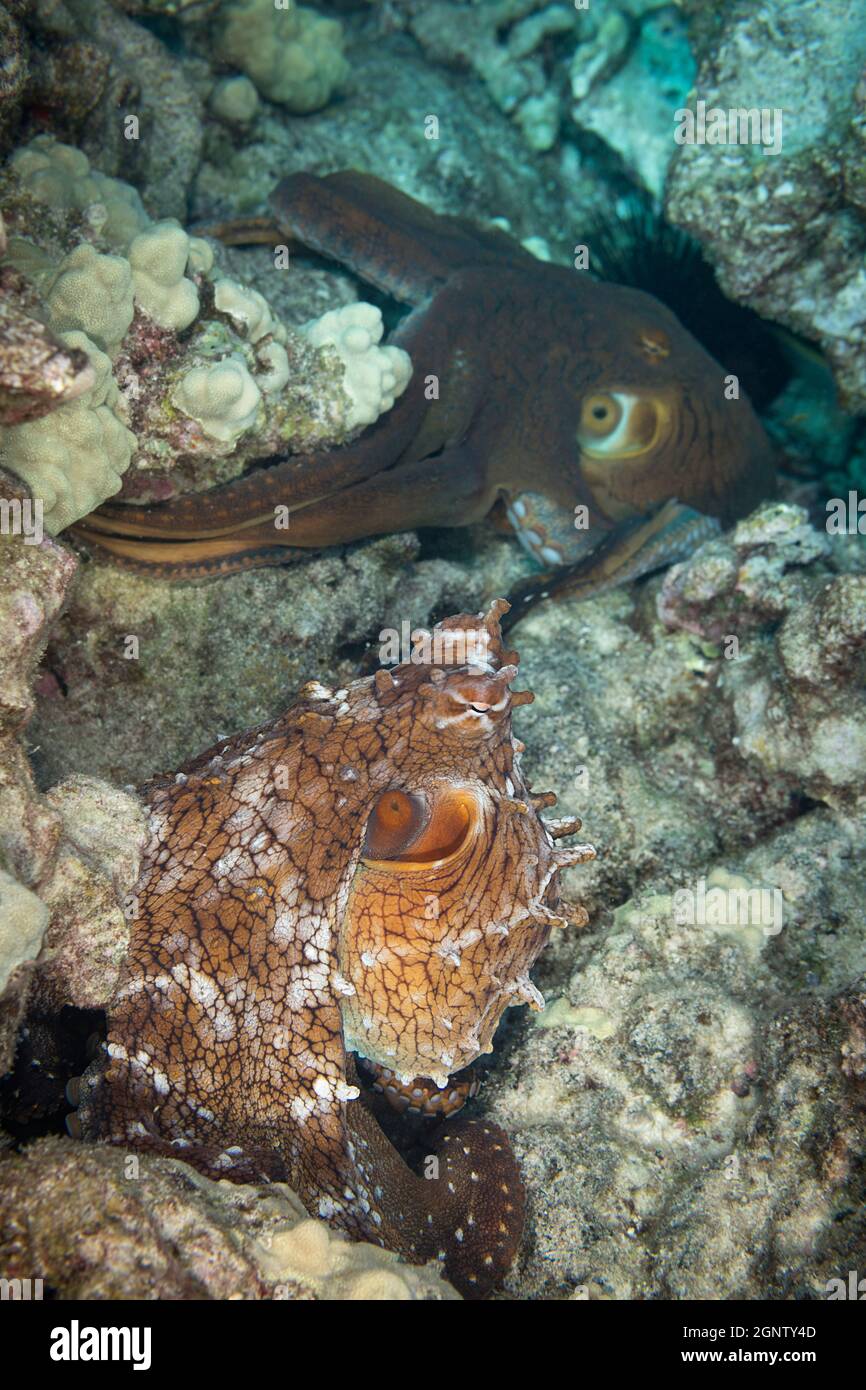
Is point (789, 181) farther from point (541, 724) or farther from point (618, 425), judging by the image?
point (541, 724)

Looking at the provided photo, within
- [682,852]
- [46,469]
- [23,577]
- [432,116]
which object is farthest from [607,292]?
[23,577]

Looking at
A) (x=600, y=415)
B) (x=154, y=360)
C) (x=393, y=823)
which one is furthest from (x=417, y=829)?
(x=600, y=415)

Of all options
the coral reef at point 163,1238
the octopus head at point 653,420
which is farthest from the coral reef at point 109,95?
the coral reef at point 163,1238

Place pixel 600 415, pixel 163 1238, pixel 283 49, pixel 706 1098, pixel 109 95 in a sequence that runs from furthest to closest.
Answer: pixel 283 49
pixel 600 415
pixel 109 95
pixel 706 1098
pixel 163 1238

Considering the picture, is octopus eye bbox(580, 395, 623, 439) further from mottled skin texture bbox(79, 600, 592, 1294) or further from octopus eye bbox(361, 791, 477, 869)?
octopus eye bbox(361, 791, 477, 869)

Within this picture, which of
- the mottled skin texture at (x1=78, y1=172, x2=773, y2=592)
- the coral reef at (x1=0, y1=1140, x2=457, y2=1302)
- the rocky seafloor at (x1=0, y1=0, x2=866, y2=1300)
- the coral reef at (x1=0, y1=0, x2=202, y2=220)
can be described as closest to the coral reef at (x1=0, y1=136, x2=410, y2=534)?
the rocky seafloor at (x1=0, y1=0, x2=866, y2=1300)

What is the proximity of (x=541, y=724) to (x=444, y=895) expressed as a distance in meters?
1.87

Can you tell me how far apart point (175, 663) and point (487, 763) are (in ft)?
6.38

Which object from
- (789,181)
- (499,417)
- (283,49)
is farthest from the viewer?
(283,49)

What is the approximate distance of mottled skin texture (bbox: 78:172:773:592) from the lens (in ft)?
14.1

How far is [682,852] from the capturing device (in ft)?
14.3

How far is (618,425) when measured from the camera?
5676mm

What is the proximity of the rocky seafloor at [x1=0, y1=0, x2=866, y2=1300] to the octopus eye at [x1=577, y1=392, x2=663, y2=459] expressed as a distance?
37.8 inches
